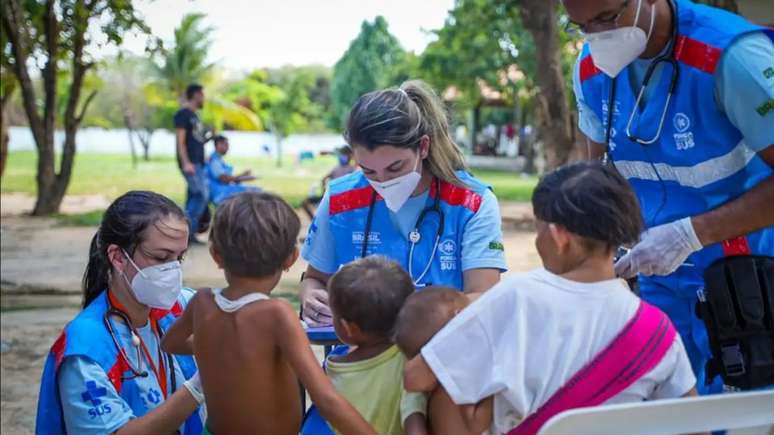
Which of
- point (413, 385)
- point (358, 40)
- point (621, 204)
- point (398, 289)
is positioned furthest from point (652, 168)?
point (358, 40)

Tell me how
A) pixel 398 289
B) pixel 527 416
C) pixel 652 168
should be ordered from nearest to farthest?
pixel 527 416, pixel 398 289, pixel 652 168

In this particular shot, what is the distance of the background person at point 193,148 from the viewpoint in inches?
444

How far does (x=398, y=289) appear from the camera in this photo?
6.93ft

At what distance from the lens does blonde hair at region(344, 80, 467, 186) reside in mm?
2678

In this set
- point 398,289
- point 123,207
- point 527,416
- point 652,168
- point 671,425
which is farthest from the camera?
point 123,207

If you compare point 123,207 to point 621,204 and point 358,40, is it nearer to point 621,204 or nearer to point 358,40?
point 621,204

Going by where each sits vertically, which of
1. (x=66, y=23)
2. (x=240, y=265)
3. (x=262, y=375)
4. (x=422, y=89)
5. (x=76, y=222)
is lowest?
(x=76, y=222)

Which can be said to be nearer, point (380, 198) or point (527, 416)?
point (527, 416)

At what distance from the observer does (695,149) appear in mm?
2414

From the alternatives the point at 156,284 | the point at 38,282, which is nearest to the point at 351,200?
the point at 156,284

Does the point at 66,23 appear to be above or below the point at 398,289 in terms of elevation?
above

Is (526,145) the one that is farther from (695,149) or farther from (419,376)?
(419,376)

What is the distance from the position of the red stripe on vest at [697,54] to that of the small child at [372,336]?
3.21 ft

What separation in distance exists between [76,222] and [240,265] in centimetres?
1280
